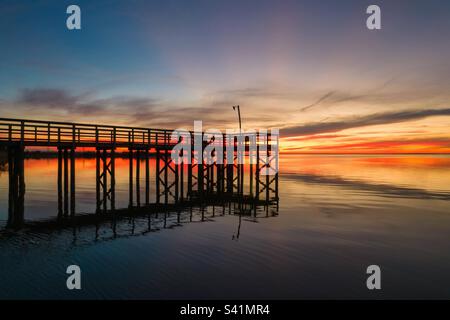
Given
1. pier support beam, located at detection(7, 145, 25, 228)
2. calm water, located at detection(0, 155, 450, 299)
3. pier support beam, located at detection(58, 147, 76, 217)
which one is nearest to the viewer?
calm water, located at detection(0, 155, 450, 299)

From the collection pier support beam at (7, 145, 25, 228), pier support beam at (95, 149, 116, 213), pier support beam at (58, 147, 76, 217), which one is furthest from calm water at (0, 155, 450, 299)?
pier support beam at (95, 149, 116, 213)

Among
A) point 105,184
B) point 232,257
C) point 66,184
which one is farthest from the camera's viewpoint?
point 105,184

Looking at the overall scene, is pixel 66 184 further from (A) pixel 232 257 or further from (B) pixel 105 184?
(A) pixel 232 257

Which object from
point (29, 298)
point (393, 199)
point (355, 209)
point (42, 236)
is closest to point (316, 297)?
point (29, 298)

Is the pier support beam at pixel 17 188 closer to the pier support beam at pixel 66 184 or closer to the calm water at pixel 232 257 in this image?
the calm water at pixel 232 257

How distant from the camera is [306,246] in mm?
14758

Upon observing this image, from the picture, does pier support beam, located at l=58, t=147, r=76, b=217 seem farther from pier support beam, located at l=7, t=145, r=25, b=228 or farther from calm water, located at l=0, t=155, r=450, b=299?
pier support beam, located at l=7, t=145, r=25, b=228

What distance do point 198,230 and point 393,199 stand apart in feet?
72.6

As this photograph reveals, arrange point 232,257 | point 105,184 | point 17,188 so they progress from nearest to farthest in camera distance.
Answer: point 232,257, point 17,188, point 105,184

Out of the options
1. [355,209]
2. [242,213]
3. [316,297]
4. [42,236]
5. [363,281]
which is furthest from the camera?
[355,209]

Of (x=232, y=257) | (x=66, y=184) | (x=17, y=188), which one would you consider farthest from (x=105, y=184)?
(x=232, y=257)

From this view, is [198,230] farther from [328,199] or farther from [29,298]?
[328,199]
